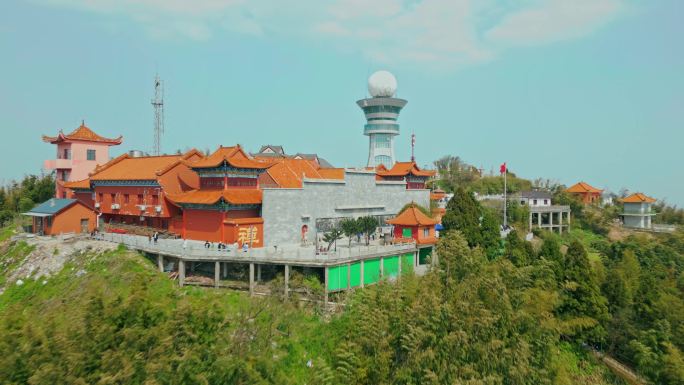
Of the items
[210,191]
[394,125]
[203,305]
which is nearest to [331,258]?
[210,191]

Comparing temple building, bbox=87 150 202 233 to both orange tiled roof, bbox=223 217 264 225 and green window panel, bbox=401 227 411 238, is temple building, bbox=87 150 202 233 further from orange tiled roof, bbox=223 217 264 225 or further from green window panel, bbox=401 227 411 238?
green window panel, bbox=401 227 411 238

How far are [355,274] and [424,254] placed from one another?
7.31m

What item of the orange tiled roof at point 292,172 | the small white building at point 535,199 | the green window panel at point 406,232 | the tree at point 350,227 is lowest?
the green window panel at point 406,232

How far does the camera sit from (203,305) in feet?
38.6

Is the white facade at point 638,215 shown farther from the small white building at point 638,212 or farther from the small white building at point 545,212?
the small white building at point 545,212

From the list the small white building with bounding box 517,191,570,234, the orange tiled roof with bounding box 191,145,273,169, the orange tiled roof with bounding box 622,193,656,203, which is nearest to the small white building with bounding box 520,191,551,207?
the small white building with bounding box 517,191,570,234

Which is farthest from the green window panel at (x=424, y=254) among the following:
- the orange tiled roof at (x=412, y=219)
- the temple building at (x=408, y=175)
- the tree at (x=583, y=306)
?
the temple building at (x=408, y=175)

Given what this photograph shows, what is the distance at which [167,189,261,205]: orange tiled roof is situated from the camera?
26.8m

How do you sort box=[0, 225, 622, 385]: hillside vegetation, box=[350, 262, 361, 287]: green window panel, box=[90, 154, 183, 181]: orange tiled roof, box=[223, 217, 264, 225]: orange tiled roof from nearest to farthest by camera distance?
1. box=[0, 225, 622, 385]: hillside vegetation
2. box=[350, 262, 361, 287]: green window panel
3. box=[223, 217, 264, 225]: orange tiled roof
4. box=[90, 154, 183, 181]: orange tiled roof

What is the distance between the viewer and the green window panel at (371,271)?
2515 cm

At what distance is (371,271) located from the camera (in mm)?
25578

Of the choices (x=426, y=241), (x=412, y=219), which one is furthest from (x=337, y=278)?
(x=426, y=241)

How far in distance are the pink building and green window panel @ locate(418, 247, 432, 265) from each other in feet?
82.0

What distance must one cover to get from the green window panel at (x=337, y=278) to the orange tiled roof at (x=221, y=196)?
6.98 meters
